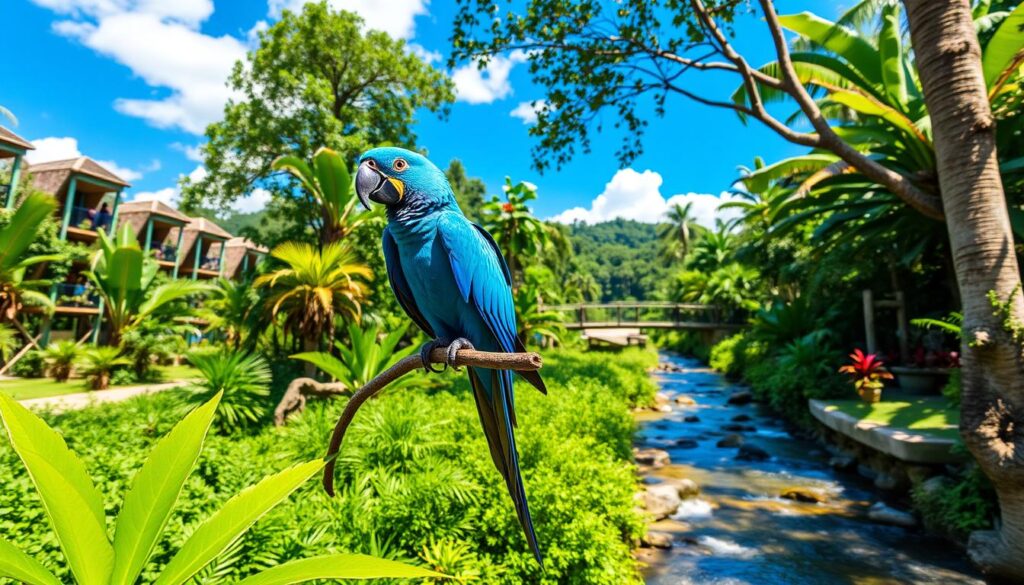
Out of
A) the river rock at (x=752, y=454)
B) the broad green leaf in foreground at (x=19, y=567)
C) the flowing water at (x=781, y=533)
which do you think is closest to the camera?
the broad green leaf in foreground at (x=19, y=567)

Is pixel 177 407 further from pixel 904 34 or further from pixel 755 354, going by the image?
pixel 755 354

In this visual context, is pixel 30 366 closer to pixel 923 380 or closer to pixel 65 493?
pixel 65 493

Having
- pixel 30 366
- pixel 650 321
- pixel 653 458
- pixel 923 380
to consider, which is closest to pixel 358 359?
pixel 653 458

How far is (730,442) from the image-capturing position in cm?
958

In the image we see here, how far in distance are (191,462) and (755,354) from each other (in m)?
17.0

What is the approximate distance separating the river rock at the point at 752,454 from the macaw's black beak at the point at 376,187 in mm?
9137

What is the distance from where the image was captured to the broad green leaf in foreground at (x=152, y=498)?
1.37m

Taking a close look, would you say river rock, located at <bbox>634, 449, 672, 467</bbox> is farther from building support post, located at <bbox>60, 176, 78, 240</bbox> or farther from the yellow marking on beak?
building support post, located at <bbox>60, 176, 78, 240</bbox>

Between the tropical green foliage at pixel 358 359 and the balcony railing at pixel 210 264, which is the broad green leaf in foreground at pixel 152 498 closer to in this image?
the tropical green foliage at pixel 358 359

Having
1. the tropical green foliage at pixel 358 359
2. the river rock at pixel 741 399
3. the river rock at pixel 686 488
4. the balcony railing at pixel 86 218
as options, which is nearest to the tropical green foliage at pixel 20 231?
the tropical green foliage at pixel 358 359

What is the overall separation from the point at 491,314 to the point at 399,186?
51cm

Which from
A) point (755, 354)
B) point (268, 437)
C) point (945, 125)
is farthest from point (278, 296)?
point (755, 354)

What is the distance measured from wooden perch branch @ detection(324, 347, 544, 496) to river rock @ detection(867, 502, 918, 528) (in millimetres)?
7001

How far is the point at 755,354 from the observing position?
15734 millimetres
